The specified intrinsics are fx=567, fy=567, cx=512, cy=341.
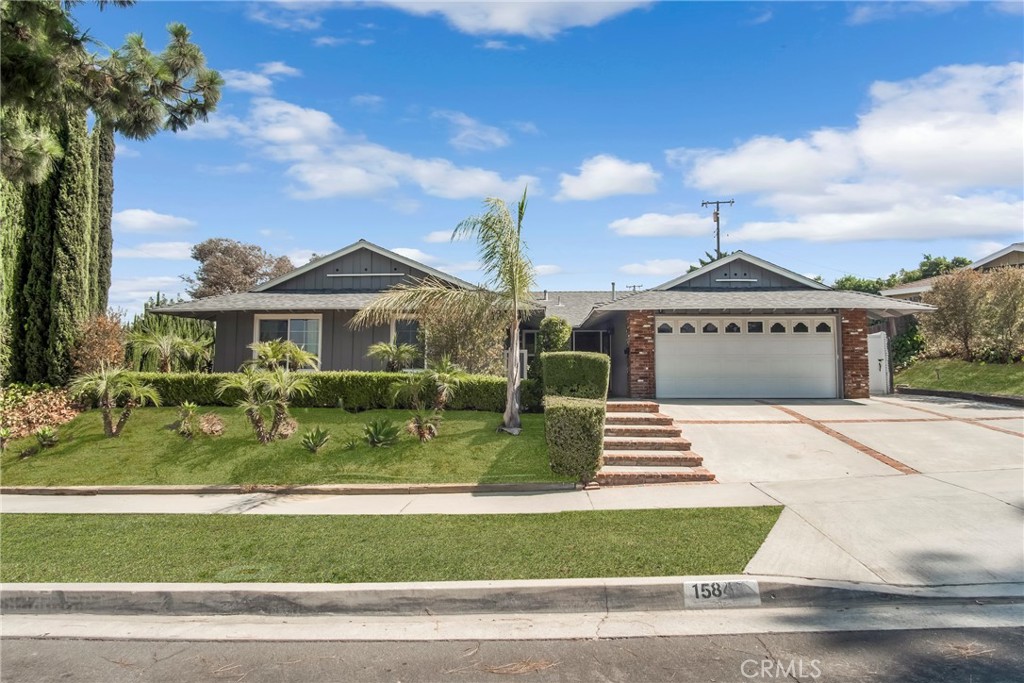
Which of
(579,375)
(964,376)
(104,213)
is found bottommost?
(964,376)

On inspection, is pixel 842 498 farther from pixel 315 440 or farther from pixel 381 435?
pixel 315 440

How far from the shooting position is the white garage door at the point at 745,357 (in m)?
16.4

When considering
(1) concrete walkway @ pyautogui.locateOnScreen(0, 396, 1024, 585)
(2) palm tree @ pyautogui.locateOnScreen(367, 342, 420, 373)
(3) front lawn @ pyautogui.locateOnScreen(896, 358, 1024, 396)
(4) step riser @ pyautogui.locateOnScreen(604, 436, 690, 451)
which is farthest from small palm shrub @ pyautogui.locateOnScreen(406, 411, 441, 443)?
(3) front lawn @ pyautogui.locateOnScreen(896, 358, 1024, 396)

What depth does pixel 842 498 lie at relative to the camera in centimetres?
749

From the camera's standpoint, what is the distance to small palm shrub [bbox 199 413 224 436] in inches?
446

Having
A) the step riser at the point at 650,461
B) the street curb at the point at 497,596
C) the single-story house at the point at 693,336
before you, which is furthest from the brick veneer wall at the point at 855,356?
the street curb at the point at 497,596

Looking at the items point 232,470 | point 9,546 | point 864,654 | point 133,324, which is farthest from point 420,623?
point 133,324

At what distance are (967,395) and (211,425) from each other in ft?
68.2

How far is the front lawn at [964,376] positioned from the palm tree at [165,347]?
79.2 ft

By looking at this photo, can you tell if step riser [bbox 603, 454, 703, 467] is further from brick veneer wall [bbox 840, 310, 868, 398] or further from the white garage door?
brick veneer wall [bbox 840, 310, 868, 398]

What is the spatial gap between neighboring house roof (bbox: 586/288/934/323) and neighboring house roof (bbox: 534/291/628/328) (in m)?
4.62

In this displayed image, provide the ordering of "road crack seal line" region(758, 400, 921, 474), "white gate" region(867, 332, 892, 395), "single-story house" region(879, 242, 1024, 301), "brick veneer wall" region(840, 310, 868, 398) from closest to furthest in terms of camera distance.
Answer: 1. "road crack seal line" region(758, 400, 921, 474)
2. "brick veneer wall" region(840, 310, 868, 398)
3. "white gate" region(867, 332, 892, 395)
4. "single-story house" region(879, 242, 1024, 301)

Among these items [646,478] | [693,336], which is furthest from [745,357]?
[646,478]

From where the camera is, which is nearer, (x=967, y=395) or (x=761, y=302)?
(x=761, y=302)
